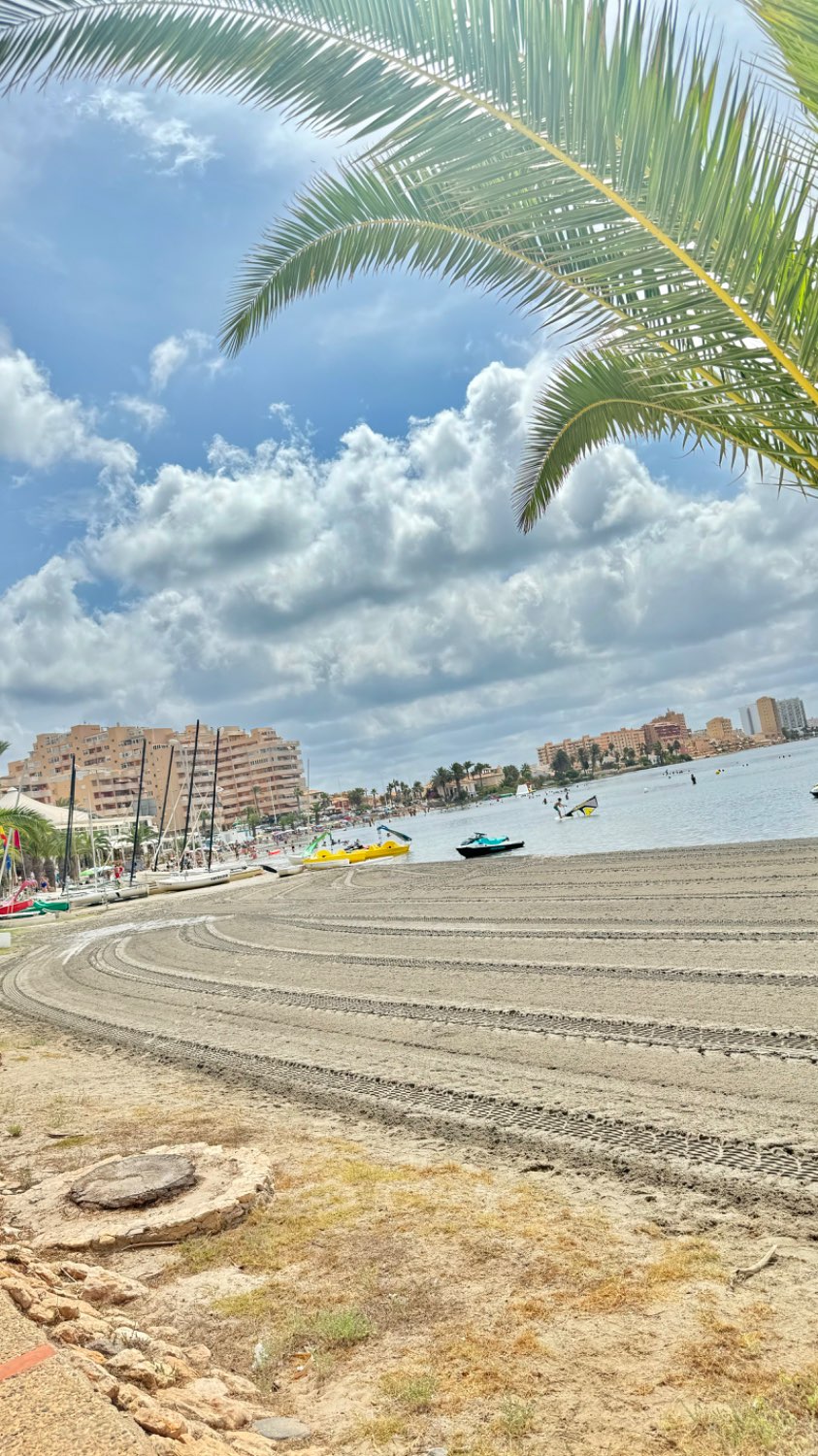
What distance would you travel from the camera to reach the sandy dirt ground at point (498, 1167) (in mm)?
3207

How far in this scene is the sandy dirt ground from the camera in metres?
3.21

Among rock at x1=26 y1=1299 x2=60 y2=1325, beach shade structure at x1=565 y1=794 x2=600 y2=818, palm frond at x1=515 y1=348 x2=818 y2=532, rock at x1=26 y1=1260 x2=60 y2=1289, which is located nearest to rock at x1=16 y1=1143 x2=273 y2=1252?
rock at x1=26 y1=1260 x2=60 y2=1289

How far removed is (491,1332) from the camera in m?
3.62

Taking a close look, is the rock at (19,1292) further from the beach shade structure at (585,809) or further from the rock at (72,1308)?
the beach shade structure at (585,809)

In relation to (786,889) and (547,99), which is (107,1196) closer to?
(547,99)

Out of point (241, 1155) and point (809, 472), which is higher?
point (809, 472)

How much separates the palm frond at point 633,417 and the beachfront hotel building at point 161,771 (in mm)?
139484

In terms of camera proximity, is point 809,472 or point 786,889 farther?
point 786,889

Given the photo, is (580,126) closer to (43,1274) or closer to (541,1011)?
(43,1274)

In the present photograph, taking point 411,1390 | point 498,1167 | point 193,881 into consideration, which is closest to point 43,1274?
point 411,1390

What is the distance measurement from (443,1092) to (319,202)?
6.36 meters

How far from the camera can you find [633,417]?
7152mm

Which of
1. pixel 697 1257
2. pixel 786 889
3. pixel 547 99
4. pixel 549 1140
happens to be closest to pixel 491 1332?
pixel 697 1257

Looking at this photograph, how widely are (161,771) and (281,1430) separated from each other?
171 m
